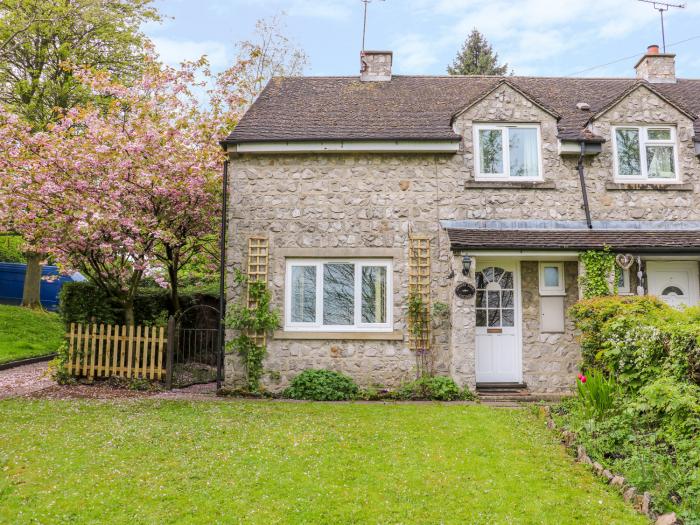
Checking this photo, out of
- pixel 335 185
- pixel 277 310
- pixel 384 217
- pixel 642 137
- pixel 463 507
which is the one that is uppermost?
pixel 642 137

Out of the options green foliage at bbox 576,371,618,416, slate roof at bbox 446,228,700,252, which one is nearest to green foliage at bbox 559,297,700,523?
green foliage at bbox 576,371,618,416

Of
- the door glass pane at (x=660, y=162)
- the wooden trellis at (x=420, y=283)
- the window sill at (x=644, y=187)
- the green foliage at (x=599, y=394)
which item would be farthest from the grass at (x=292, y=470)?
the door glass pane at (x=660, y=162)

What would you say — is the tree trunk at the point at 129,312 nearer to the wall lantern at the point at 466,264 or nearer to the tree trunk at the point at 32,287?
the wall lantern at the point at 466,264

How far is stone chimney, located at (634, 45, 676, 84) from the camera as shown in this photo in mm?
15062

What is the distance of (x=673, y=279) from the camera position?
1160 cm

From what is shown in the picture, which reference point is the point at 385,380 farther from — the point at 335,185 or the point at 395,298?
the point at 335,185

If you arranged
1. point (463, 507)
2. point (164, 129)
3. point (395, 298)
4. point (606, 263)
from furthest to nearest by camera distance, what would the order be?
point (164, 129)
point (395, 298)
point (606, 263)
point (463, 507)

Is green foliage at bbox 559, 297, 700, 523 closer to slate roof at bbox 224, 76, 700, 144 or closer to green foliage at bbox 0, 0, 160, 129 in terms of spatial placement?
slate roof at bbox 224, 76, 700, 144

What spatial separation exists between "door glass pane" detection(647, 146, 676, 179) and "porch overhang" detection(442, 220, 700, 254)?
46.0 inches

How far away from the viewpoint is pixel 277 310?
1140 centimetres

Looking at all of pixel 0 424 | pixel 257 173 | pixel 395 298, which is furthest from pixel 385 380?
pixel 0 424

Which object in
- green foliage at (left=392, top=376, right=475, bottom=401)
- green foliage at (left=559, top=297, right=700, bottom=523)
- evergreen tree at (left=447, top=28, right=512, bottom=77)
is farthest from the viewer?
evergreen tree at (left=447, top=28, right=512, bottom=77)

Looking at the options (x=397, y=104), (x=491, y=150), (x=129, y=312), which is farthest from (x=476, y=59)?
(x=129, y=312)

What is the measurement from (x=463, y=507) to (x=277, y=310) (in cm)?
691
